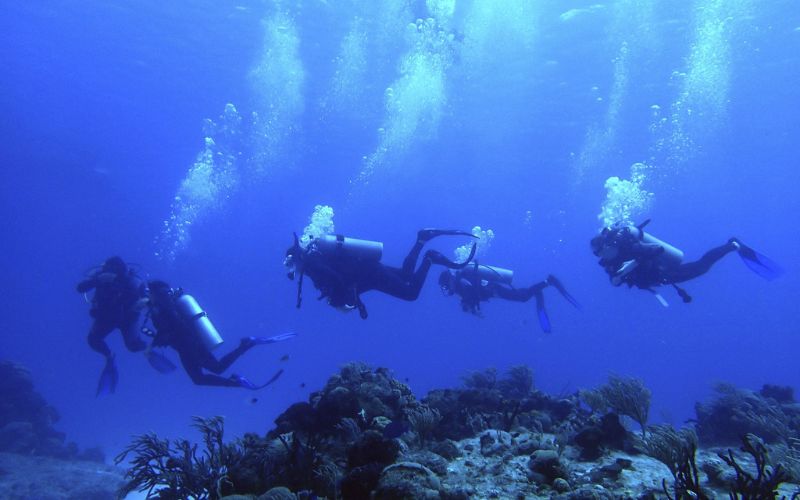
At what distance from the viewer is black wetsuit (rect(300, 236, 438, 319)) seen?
10953 millimetres

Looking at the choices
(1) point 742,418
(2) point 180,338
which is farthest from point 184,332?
(1) point 742,418

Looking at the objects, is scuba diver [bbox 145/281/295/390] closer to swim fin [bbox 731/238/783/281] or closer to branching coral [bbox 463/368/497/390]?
branching coral [bbox 463/368/497/390]

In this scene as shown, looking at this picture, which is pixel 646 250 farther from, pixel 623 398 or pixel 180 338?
pixel 180 338

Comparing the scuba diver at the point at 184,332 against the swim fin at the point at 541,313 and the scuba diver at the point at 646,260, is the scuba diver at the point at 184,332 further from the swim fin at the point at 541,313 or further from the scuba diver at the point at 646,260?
the swim fin at the point at 541,313

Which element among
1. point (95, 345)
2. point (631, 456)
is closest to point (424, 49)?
point (95, 345)

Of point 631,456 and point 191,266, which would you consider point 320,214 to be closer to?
point 631,456

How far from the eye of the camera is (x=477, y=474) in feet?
16.6

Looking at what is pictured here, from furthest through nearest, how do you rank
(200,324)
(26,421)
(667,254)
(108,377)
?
(26,421), (667,254), (108,377), (200,324)

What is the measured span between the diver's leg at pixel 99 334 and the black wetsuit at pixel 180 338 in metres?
1.32

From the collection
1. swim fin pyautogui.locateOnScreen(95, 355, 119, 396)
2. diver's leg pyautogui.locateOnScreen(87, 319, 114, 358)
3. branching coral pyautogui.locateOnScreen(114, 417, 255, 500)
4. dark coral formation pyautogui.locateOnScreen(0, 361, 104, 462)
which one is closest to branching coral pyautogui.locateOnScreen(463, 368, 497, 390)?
branching coral pyautogui.locateOnScreen(114, 417, 255, 500)

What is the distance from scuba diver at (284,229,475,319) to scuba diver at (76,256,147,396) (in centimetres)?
364

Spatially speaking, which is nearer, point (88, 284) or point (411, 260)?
point (88, 284)

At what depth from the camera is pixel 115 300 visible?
11.0 m

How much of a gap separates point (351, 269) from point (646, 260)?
723cm
